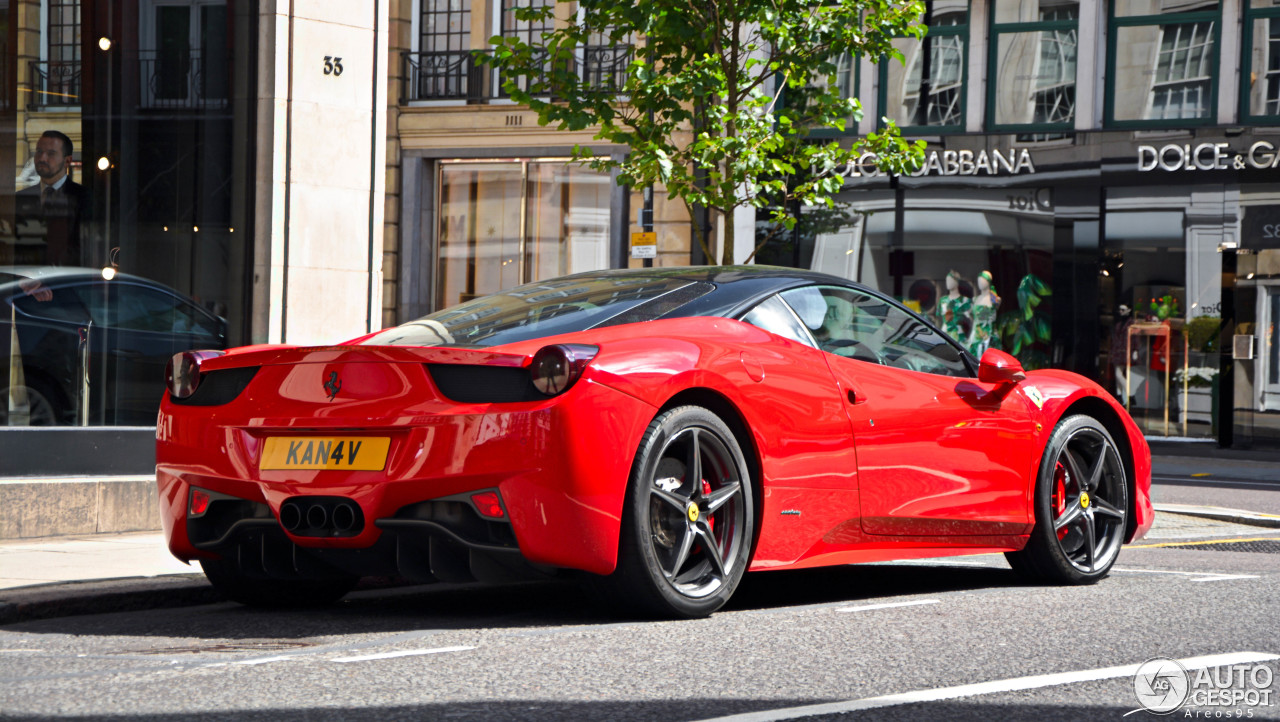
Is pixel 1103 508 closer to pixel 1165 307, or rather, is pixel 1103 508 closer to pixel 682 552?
pixel 682 552

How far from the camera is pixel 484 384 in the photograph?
4754 millimetres

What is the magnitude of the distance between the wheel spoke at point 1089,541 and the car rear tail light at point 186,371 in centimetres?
376

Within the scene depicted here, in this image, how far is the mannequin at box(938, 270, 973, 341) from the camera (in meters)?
21.5

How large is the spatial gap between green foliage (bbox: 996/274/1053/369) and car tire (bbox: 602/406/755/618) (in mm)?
16763

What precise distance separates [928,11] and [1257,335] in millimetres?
6389

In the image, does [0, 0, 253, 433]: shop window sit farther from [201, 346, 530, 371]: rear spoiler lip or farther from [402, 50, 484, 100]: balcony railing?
[402, 50, 484, 100]: balcony railing

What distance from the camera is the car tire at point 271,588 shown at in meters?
5.63

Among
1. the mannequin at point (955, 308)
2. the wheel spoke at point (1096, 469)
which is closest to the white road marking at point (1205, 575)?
the wheel spoke at point (1096, 469)

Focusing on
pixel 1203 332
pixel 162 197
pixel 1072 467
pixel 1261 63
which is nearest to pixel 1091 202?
pixel 1203 332

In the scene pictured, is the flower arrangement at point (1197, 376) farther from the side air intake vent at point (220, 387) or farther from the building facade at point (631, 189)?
the side air intake vent at point (220, 387)

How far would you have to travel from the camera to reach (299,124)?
10.5m

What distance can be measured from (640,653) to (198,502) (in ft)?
5.72

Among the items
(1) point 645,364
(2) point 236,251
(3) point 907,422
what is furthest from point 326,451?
(2) point 236,251

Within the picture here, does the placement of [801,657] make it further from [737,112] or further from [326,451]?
[737,112]
